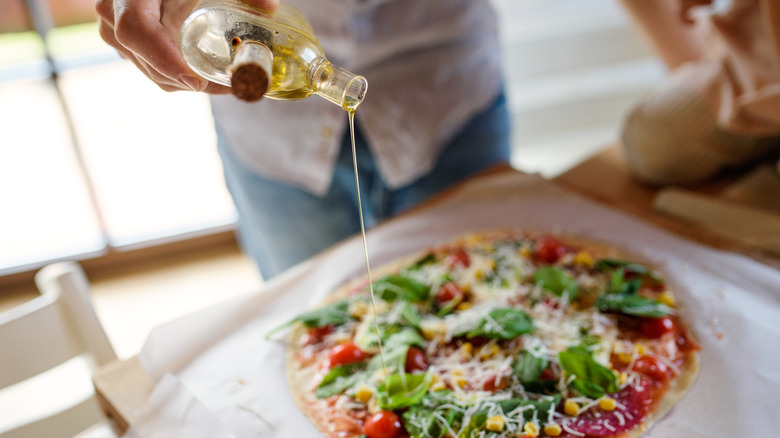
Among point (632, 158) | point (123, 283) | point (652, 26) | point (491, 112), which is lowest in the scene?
point (123, 283)

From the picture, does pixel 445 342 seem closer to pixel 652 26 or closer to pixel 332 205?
pixel 332 205

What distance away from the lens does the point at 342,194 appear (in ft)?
4.37

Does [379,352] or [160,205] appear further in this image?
[160,205]

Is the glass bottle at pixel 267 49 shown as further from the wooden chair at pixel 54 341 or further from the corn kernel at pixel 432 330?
the wooden chair at pixel 54 341

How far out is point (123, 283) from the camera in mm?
2693

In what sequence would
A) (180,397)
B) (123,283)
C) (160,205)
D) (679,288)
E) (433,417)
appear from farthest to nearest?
1. (160,205)
2. (123,283)
3. (679,288)
4. (180,397)
5. (433,417)

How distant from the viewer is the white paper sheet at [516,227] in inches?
33.7

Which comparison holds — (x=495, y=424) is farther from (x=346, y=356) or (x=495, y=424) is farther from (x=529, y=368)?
(x=346, y=356)

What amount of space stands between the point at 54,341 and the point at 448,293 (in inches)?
25.2

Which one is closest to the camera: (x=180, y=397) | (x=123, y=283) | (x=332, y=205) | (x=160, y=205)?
(x=180, y=397)

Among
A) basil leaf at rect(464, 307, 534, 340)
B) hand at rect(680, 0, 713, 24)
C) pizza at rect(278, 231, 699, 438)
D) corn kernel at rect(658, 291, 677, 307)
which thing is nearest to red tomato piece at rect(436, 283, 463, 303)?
pizza at rect(278, 231, 699, 438)

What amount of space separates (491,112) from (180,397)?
82 cm

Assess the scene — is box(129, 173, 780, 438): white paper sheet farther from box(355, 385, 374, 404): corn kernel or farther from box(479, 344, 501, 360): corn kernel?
box(479, 344, 501, 360): corn kernel

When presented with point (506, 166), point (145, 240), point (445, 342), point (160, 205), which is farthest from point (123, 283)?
point (445, 342)
